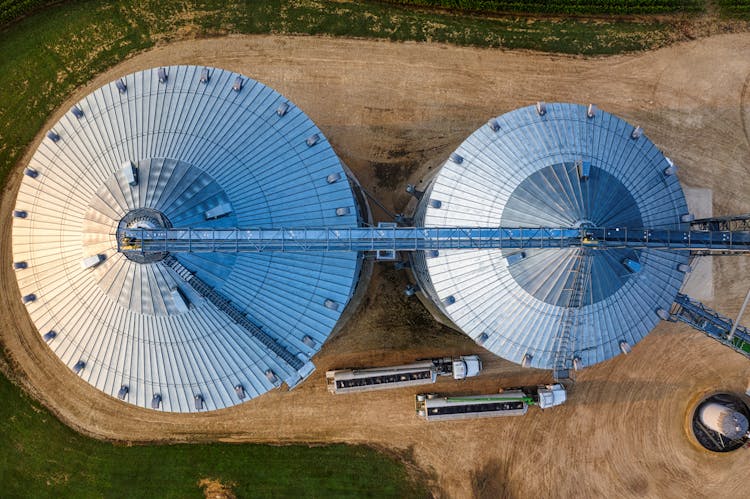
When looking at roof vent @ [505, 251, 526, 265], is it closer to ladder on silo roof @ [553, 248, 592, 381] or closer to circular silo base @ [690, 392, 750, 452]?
ladder on silo roof @ [553, 248, 592, 381]

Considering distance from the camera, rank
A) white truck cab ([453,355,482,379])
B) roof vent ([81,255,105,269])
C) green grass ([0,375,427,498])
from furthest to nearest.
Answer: green grass ([0,375,427,498])
white truck cab ([453,355,482,379])
roof vent ([81,255,105,269])

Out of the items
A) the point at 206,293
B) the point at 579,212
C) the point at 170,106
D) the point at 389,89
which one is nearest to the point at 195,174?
the point at 170,106

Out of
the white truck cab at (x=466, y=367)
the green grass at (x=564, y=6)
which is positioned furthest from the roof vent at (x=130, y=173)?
the white truck cab at (x=466, y=367)

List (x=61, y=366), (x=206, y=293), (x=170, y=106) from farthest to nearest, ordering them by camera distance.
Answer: (x=61, y=366) < (x=170, y=106) < (x=206, y=293)

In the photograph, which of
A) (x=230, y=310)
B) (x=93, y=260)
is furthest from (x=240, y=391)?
(x=93, y=260)

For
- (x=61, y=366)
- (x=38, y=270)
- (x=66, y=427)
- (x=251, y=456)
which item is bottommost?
(x=251, y=456)

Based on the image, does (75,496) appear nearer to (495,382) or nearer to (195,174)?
(195,174)

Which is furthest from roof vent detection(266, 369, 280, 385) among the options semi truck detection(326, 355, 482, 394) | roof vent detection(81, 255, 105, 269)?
roof vent detection(81, 255, 105, 269)

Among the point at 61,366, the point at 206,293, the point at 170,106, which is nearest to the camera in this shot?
the point at 206,293
